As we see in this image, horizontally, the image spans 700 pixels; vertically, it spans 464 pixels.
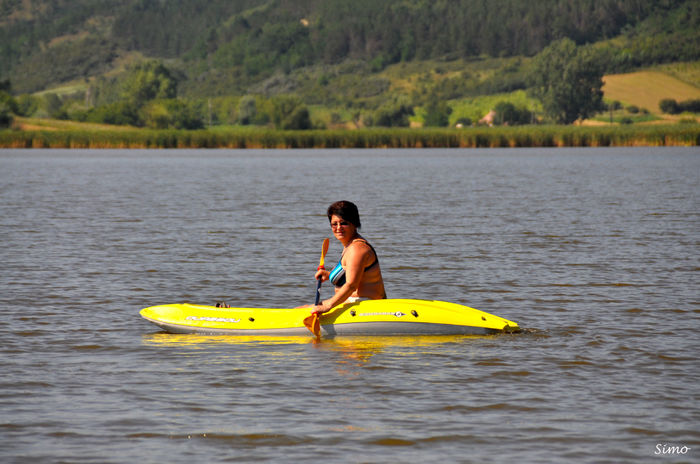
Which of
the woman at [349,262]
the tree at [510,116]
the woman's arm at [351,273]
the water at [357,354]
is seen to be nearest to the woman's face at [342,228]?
the woman at [349,262]

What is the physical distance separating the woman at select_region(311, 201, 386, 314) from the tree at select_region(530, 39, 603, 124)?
169 m

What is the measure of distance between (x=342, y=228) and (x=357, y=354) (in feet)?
4.59

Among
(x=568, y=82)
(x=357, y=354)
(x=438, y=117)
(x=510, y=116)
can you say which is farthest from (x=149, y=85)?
(x=357, y=354)

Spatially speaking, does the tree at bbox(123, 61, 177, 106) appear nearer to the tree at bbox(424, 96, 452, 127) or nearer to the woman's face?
the tree at bbox(424, 96, 452, 127)

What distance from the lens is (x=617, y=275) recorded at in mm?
16828

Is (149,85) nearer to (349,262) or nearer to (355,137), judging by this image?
(355,137)

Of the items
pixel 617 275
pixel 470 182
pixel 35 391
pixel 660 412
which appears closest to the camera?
pixel 660 412

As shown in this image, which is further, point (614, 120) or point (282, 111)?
point (614, 120)

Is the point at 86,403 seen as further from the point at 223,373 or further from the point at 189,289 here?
the point at 189,289

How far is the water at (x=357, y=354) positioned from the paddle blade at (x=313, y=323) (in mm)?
204

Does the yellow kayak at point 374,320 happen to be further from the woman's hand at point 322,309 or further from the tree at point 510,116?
the tree at point 510,116

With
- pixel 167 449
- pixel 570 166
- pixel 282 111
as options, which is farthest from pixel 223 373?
pixel 282 111

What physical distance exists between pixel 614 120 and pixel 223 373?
18305 cm

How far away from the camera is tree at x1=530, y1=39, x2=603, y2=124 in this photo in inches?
6959
